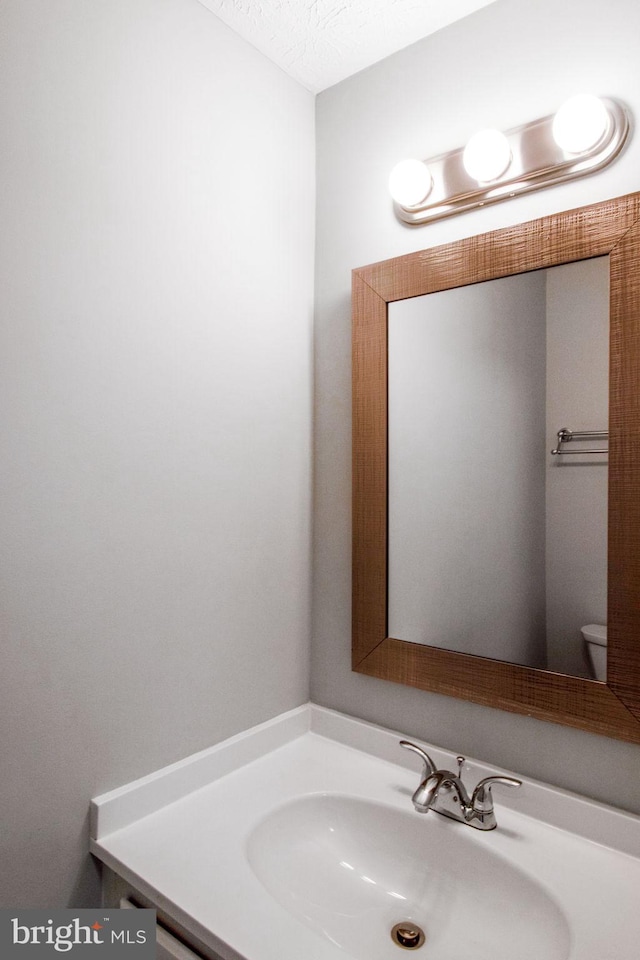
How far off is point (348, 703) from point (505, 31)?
4.99 ft

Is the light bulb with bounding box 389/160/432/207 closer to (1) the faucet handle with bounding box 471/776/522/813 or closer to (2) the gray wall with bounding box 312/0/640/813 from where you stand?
(2) the gray wall with bounding box 312/0/640/813

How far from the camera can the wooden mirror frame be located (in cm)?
108

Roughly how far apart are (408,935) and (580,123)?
4.78ft

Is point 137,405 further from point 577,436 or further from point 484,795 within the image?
point 484,795

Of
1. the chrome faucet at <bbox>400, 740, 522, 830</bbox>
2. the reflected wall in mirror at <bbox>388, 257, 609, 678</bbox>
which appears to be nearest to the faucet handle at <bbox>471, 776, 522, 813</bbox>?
the chrome faucet at <bbox>400, 740, 522, 830</bbox>

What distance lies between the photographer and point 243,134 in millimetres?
1375

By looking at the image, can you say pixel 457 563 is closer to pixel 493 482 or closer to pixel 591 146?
pixel 493 482

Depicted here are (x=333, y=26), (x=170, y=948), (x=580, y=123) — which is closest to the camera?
(x=170, y=948)

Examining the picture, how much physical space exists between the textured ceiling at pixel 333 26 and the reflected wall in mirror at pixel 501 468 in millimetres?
591

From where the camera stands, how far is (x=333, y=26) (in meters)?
1.33

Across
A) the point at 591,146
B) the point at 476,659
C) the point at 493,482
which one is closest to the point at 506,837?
the point at 476,659

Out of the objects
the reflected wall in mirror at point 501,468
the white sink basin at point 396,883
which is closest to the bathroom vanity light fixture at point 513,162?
the reflected wall in mirror at point 501,468

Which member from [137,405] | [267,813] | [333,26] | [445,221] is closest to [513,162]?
[445,221]

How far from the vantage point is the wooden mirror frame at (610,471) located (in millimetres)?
1082
